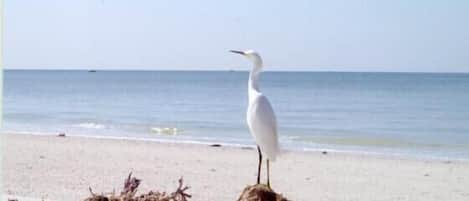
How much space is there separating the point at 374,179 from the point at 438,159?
12.0 ft

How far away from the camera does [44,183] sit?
9.79 meters

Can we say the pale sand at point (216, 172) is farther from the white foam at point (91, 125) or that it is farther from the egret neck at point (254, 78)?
the white foam at point (91, 125)

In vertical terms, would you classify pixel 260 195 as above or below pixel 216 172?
below

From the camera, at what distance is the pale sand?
9530mm

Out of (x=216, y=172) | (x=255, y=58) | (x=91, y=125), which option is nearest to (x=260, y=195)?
(x=255, y=58)

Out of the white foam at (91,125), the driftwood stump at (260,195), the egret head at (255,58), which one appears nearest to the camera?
the driftwood stump at (260,195)

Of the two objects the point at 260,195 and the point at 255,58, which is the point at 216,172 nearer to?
the point at 255,58

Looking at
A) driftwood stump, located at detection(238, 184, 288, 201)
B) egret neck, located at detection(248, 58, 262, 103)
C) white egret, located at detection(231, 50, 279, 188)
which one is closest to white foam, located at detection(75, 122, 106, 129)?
white egret, located at detection(231, 50, 279, 188)

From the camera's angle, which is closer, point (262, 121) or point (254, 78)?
point (254, 78)

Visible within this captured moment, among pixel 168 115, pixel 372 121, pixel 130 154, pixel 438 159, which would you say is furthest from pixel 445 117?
pixel 130 154

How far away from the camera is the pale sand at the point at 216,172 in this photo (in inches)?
375

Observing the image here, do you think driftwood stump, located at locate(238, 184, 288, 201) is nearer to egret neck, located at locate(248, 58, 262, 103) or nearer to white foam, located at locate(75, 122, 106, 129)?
egret neck, located at locate(248, 58, 262, 103)

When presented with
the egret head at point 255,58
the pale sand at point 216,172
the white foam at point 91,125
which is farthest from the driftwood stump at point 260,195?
the white foam at point 91,125

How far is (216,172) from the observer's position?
37.3ft
